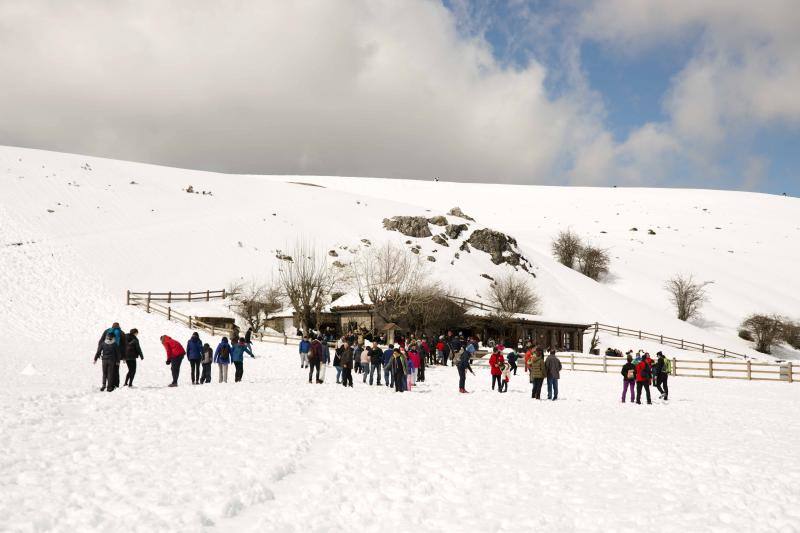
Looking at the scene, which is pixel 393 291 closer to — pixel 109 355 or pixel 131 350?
pixel 131 350

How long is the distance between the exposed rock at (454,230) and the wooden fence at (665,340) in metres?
18.9

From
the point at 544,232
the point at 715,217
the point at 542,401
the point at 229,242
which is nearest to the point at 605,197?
the point at 715,217

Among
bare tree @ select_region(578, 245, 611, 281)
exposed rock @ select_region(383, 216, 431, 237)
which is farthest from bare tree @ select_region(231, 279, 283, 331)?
bare tree @ select_region(578, 245, 611, 281)

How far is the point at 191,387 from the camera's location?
18.1 m

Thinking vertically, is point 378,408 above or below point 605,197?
below

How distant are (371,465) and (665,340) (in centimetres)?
5260

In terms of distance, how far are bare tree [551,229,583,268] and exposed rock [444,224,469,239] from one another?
54.1 ft

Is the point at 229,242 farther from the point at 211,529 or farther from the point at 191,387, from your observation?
the point at 211,529

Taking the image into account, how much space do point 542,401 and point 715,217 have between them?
97.0 m

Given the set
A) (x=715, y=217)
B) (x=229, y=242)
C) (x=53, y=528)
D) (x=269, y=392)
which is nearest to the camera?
(x=53, y=528)

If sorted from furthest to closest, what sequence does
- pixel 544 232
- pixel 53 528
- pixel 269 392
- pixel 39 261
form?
1. pixel 544 232
2. pixel 39 261
3. pixel 269 392
4. pixel 53 528

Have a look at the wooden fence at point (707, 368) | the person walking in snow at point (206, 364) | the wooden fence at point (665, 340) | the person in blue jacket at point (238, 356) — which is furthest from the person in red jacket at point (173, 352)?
the wooden fence at point (665, 340)

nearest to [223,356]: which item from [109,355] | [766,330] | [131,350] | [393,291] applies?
[131,350]

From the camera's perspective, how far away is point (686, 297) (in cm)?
6656
